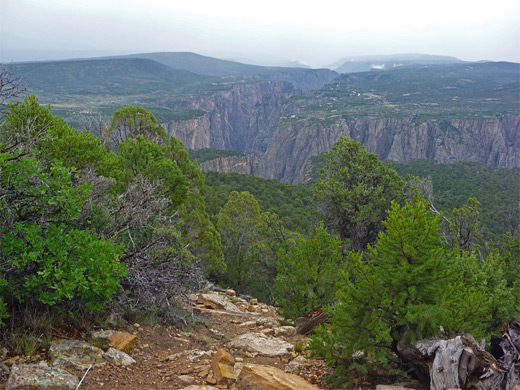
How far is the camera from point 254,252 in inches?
817

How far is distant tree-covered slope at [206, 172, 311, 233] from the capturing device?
46812mm

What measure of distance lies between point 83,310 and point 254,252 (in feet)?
42.5

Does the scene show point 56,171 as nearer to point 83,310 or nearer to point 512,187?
point 83,310

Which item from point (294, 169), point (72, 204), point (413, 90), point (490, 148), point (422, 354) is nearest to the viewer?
point (422, 354)

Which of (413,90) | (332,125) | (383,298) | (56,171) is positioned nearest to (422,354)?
(383,298)

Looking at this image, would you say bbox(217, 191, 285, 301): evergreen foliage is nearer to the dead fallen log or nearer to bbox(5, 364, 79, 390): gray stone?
the dead fallen log

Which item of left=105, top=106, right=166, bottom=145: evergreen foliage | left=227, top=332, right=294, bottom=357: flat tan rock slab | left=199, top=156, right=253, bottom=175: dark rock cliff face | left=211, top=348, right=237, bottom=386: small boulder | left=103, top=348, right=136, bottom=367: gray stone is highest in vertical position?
left=105, top=106, right=166, bottom=145: evergreen foliage

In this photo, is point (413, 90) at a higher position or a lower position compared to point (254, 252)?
higher

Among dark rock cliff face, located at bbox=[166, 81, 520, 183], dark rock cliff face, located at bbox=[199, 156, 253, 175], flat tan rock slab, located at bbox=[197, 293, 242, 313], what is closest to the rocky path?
flat tan rock slab, located at bbox=[197, 293, 242, 313]

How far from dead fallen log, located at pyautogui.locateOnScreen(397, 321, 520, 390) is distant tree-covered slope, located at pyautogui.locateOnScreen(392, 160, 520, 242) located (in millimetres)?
38010

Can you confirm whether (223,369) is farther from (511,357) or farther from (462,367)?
(511,357)

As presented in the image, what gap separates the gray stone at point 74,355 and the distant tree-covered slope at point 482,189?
40736 mm

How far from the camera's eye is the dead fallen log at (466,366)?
5.85 m

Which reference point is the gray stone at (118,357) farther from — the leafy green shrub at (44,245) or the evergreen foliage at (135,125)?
the evergreen foliage at (135,125)
